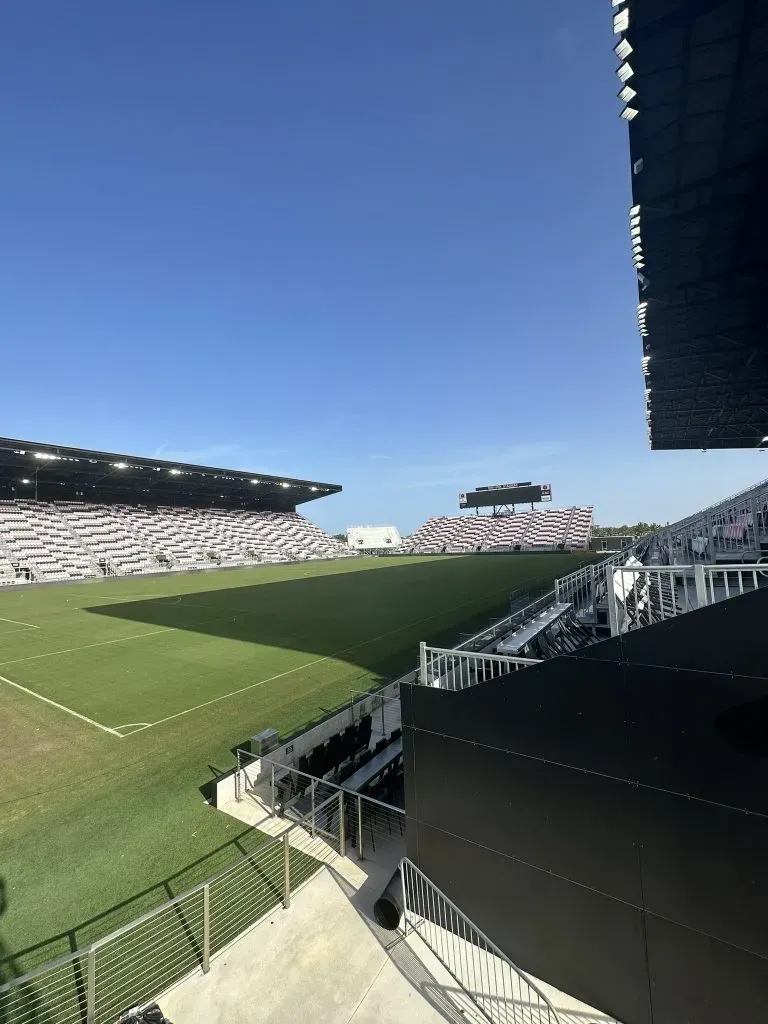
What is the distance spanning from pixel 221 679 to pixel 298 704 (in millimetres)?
3406

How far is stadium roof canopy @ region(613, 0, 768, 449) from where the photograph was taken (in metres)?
7.46

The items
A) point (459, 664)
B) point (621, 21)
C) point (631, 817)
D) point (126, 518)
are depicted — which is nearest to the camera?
point (631, 817)

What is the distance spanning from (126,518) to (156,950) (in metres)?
66.3

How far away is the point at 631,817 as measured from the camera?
393 cm

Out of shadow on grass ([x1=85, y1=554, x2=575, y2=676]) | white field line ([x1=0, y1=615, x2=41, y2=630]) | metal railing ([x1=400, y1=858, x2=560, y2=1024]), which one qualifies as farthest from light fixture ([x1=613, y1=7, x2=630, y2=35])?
white field line ([x1=0, y1=615, x2=41, y2=630])

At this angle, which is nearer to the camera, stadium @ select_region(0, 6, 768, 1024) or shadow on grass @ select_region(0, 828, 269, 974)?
stadium @ select_region(0, 6, 768, 1024)

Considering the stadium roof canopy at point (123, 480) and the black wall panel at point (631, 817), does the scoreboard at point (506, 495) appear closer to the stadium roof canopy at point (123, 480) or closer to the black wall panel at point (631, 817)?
the stadium roof canopy at point (123, 480)

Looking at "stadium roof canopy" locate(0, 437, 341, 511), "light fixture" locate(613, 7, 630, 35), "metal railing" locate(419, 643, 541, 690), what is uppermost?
"stadium roof canopy" locate(0, 437, 341, 511)

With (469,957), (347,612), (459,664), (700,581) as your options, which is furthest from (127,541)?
(700,581)

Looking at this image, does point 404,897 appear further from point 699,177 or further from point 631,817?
point 699,177

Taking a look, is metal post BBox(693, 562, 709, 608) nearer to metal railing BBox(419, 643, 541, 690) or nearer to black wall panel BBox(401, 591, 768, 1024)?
black wall panel BBox(401, 591, 768, 1024)

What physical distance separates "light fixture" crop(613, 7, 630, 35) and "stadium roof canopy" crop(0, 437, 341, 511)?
2122 inches

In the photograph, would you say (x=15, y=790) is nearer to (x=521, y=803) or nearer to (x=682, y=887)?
(x=521, y=803)

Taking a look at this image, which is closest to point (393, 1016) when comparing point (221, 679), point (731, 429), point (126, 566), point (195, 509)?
point (221, 679)
